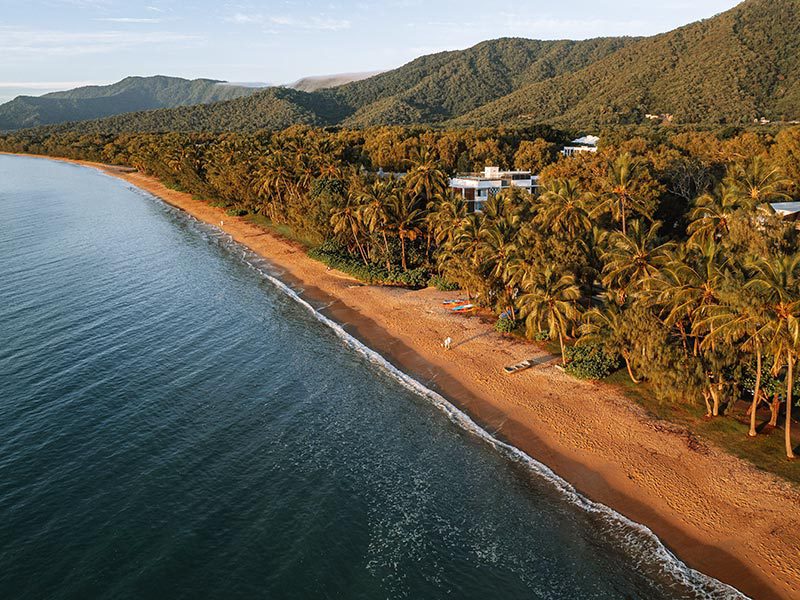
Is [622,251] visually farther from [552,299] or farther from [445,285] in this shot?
[445,285]

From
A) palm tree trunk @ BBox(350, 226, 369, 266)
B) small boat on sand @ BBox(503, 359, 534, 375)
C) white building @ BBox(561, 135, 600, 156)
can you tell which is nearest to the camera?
small boat on sand @ BBox(503, 359, 534, 375)

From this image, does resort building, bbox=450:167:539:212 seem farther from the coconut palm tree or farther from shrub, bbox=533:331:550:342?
the coconut palm tree

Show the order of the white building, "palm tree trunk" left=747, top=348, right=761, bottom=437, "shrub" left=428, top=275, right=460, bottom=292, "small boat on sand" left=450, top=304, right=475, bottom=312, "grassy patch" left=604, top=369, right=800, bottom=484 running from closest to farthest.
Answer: "grassy patch" left=604, top=369, right=800, bottom=484 < "palm tree trunk" left=747, top=348, right=761, bottom=437 < "small boat on sand" left=450, top=304, right=475, bottom=312 < "shrub" left=428, top=275, right=460, bottom=292 < the white building

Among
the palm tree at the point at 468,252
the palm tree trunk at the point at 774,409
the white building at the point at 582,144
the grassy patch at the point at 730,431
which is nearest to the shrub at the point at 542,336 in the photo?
the palm tree at the point at 468,252

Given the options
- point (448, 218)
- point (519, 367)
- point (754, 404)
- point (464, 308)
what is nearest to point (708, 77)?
point (448, 218)

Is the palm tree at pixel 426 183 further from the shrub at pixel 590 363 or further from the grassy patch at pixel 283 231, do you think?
the shrub at pixel 590 363

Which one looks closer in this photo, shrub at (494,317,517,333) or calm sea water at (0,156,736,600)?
calm sea water at (0,156,736,600)

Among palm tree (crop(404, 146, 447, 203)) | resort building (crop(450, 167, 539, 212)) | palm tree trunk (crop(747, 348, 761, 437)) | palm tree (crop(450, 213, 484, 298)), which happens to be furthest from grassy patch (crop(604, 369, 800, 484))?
resort building (crop(450, 167, 539, 212))
